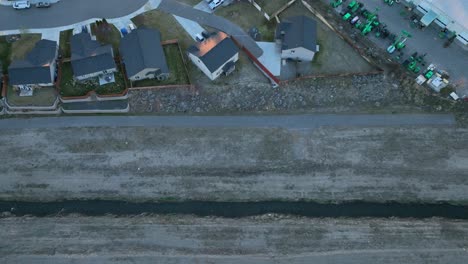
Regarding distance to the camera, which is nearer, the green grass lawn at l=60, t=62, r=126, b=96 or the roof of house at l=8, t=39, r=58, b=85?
the roof of house at l=8, t=39, r=58, b=85

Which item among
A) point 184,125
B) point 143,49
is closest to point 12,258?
point 184,125

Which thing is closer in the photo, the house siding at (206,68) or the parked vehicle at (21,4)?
the house siding at (206,68)

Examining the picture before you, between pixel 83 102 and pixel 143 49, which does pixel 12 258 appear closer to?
pixel 83 102

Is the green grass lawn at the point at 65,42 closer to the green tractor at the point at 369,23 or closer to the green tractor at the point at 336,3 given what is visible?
the green tractor at the point at 336,3

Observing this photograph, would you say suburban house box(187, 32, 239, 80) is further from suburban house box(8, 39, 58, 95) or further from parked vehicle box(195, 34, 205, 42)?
suburban house box(8, 39, 58, 95)

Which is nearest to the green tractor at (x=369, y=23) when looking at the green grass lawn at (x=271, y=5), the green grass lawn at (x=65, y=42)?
the green grass lawn at (x=271, y=5)

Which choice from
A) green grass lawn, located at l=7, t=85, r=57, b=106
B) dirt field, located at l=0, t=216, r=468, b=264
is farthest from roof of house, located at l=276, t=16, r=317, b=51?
green grass lawn, located at l=7, t=85, r=57, b=106

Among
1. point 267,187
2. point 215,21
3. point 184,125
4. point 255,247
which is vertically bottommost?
point 255,247
